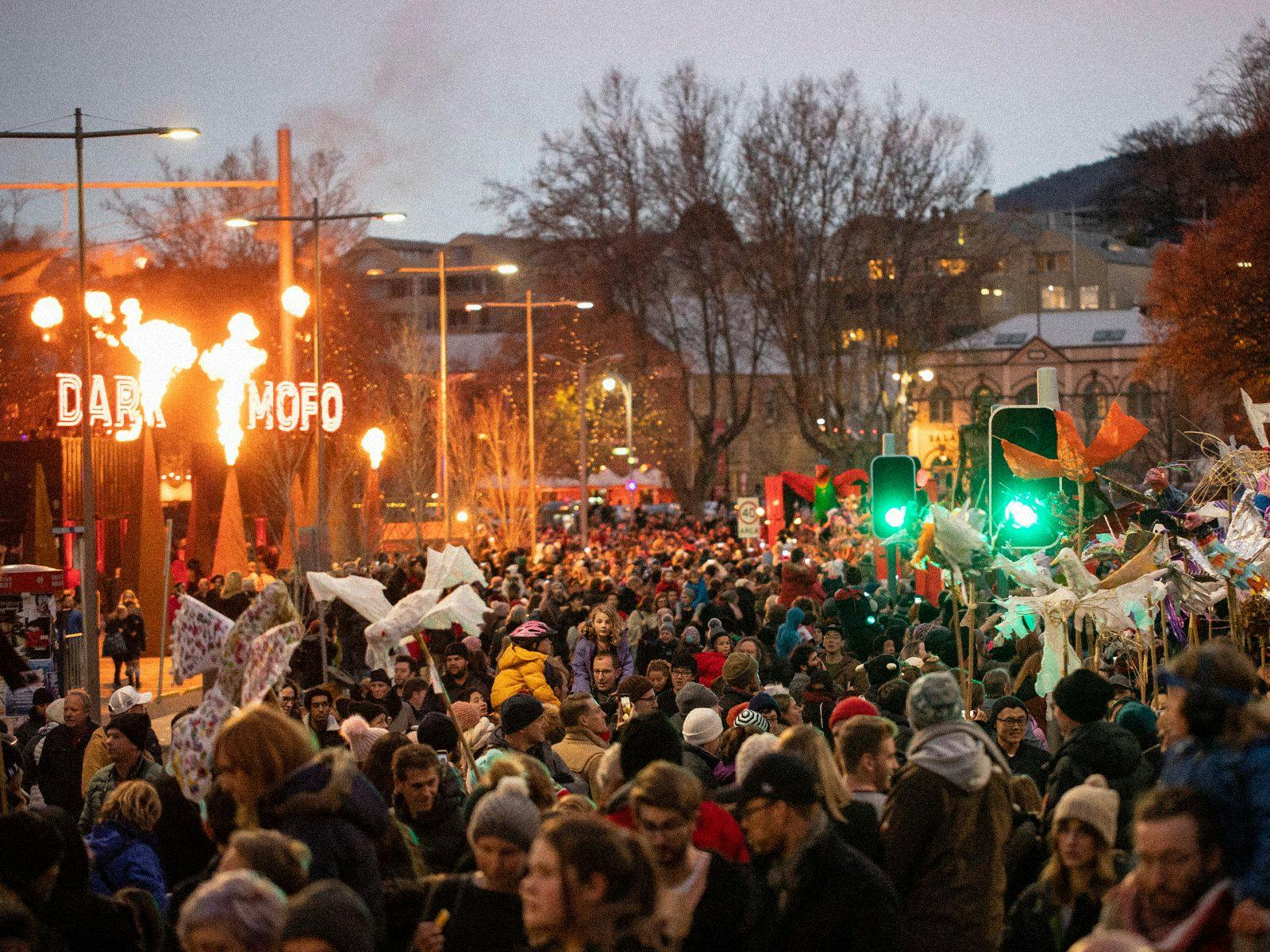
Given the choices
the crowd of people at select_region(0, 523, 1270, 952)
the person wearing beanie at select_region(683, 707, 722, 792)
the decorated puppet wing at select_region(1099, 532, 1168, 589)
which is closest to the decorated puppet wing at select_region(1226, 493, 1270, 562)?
the decorated puppet wing at select_region(1099, 532, 1168, 589)

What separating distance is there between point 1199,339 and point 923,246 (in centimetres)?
1566

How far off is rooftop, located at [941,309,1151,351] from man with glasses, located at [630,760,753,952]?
81.1m

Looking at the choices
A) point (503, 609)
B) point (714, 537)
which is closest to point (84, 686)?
point (503, 609)

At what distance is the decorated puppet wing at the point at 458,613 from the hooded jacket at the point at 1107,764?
2485 mm

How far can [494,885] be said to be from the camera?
4.65 meters

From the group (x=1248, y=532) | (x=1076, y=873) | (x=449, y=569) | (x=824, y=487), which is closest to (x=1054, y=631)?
(x=1248, y=532)

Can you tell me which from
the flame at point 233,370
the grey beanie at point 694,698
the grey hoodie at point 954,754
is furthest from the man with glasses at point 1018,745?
the flame at point 233,370

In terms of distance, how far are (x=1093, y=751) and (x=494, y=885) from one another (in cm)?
271

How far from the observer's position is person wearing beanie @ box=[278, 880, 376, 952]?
3.96 m

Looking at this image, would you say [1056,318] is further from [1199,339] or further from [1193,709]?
[1193,709]

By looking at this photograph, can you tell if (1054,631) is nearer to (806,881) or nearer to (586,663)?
(806,881)

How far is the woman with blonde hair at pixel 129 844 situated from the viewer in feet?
20.1

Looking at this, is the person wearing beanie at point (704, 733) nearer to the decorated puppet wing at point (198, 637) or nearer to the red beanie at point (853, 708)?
the red beanie at point (853, 708)

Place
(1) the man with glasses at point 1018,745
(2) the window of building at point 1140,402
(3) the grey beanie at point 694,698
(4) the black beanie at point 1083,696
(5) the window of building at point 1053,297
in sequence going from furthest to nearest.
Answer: (5) the window of building at point 1053,297 < (2) the window of building at point 1140,402 < (3) the grey beanie at point 694,698 < (1) the man with glasses at point 1018,745 < (4) the black beanie at point 1083,696
